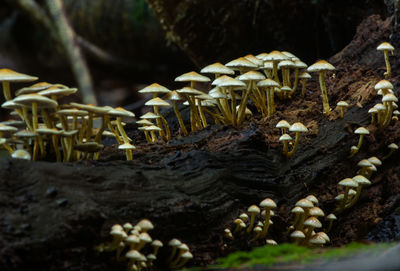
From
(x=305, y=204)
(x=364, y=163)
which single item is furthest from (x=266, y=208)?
(x=364, y=163)

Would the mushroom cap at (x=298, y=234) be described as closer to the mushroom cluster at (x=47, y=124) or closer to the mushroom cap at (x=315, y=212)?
the mushroom cap at (x=315, y=212)

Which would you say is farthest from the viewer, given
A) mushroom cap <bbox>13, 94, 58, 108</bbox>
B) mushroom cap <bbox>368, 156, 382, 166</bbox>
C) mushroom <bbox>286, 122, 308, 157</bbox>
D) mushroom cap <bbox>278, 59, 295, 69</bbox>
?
mushroom cap <bbox>278, 59, 295, 69</bbox>

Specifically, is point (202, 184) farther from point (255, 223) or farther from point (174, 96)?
point (174, 96)

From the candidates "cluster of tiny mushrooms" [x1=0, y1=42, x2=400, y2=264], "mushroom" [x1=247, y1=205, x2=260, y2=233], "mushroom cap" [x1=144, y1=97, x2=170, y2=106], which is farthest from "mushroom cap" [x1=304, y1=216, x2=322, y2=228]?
"mushroom cap" [x1=144, y1=97, x2=170, y2=106]

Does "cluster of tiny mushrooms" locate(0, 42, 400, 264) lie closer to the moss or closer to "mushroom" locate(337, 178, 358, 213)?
"mushroom" locate(337, 178, 358, 213)

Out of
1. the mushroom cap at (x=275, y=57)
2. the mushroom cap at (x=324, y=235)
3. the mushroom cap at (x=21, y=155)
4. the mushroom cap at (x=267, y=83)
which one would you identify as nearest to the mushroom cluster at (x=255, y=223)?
the mushroom cap at (x=324, y=235)

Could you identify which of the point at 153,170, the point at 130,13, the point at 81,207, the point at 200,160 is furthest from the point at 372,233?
the point at 130,13
